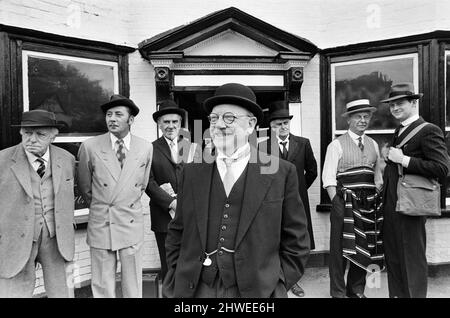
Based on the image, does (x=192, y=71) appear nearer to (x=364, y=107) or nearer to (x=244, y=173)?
(x=364, y=107)

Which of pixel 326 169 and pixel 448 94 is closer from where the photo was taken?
pixel 326 169

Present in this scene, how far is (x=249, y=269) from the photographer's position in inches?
81.7

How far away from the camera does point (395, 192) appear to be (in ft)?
12.1

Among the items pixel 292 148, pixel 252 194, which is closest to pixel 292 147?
pixel 292 148

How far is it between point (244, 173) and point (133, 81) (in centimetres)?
315

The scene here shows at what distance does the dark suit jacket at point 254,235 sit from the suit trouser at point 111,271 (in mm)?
1317

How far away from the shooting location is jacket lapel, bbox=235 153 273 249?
2105mm

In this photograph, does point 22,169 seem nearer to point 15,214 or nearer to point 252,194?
point 15,214

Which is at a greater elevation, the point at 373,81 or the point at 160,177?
the point at 373,81

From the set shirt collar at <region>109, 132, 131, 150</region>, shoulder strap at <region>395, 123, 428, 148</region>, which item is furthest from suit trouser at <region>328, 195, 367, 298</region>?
shirt collar at <region>109, 132, 131, 150</region>

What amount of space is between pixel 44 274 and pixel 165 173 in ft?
4.84

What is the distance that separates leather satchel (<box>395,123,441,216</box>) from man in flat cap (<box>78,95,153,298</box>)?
255 centimetres

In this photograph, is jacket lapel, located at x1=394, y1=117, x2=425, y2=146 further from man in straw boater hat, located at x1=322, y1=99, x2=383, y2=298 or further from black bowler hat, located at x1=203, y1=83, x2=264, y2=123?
black bowler hat, located at x1=203, y1=83, x2=264, y2=123

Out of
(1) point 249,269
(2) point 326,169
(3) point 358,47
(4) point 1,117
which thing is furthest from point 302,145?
(4) point 1,117
